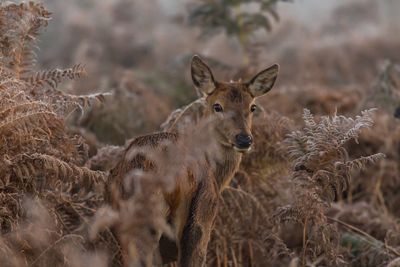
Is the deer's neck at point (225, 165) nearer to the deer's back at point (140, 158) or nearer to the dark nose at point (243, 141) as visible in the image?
the dark nose at point (243, 141)

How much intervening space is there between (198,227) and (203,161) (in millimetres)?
435

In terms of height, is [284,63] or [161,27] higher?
[161,27]

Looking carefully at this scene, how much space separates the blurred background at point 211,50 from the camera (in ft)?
34.9

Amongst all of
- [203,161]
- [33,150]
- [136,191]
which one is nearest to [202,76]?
[203,161]

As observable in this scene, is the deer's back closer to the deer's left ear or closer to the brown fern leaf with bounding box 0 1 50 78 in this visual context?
the deer's left ear

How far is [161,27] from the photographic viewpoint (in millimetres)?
19578

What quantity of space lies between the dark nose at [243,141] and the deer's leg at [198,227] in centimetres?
43

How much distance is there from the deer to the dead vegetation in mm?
154

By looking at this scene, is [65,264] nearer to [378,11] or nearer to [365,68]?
[365,68]

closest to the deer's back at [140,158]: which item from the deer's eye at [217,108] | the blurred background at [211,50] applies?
the deer's eye at [217,108]

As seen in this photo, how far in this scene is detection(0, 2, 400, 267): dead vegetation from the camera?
18.1ft

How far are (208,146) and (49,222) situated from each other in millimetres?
1164

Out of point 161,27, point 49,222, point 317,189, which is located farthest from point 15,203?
point 161,27

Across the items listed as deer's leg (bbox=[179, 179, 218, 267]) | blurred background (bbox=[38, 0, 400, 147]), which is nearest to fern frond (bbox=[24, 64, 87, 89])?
deer's leg (bbox=[179, 179, 218, 267])
